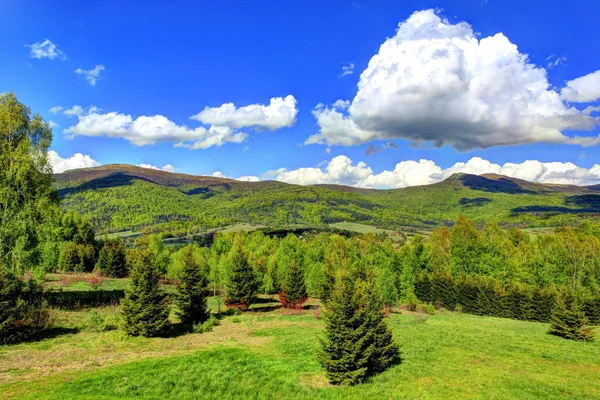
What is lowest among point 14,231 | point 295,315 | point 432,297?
point 432,297

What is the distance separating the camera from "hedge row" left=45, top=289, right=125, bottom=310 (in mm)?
35625

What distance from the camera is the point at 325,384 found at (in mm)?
20016

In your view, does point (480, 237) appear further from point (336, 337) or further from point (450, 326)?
point (336, 337)

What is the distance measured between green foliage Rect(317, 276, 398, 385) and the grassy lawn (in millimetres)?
866

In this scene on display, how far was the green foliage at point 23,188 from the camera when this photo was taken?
2770 cm

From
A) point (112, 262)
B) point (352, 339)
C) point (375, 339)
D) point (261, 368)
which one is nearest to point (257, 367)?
point (261, 368)

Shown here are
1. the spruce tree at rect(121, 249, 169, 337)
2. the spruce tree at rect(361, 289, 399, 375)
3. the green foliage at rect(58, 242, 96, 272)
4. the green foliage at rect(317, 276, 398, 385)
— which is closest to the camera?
the green foliage at rect(317, 276, 398, 385)

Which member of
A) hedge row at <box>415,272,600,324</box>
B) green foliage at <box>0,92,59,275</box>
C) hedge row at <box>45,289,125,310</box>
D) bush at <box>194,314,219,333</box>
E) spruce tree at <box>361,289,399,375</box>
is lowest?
hedge row at <box>415,272,600,324</box>

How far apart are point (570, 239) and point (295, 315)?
233ft

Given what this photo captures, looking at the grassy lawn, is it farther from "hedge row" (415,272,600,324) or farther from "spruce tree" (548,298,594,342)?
"hedge row" (415,272,600,324)

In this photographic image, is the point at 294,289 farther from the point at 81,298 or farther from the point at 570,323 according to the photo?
the point at 570,323

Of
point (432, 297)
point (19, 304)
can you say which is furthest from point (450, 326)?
point (19, 304)

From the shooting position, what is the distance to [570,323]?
112 ft

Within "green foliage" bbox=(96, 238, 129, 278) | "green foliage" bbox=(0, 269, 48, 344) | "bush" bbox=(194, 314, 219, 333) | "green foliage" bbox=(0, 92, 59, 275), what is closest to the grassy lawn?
"bush" bbox=(194, 314, 219, 333)
